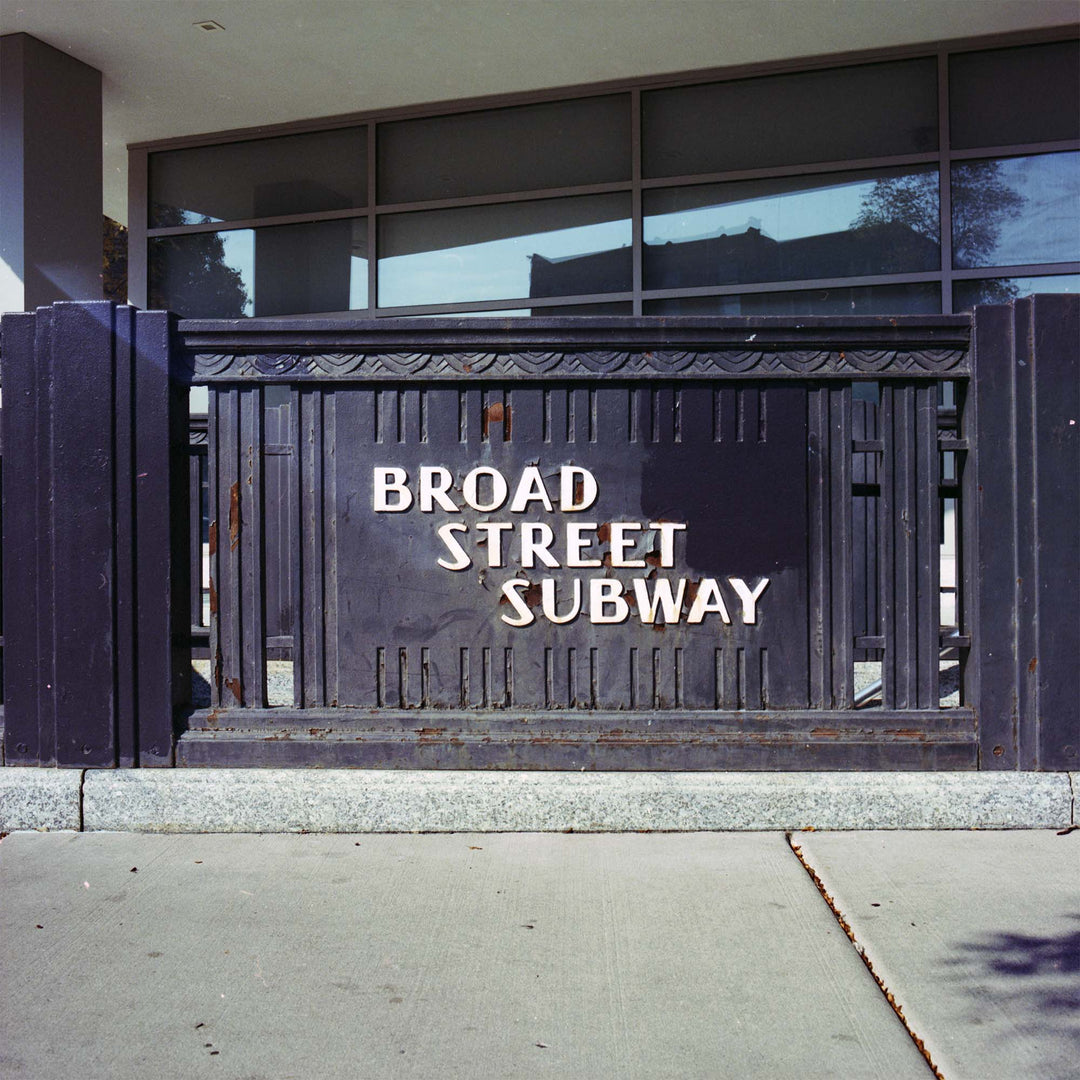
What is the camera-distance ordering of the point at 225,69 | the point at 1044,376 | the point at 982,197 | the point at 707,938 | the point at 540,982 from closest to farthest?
the point at 540,982
the point at 707,938
the point at 1044,376
the point at 982,197
the point at 225,69

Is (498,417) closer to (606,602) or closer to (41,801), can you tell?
(606,602)

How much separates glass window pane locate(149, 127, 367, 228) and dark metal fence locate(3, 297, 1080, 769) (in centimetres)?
706

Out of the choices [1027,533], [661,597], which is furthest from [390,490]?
[1027,533]

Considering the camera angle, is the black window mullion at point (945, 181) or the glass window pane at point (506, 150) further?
the glass window pane at point (506, 150)

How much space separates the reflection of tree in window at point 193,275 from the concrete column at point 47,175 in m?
1.44

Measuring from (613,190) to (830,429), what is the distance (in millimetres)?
6371

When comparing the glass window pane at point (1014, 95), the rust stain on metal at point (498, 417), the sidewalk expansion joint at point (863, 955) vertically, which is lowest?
the sidewalk expansion joint at point (863, 955)

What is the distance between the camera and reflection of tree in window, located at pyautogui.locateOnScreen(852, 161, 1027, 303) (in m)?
8.41

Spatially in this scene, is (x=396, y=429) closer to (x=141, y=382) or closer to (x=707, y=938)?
(x=141, y=382)

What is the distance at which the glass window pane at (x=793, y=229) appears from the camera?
28.4 ft

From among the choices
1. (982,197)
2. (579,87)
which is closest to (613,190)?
(579,87)

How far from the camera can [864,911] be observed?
2766mm

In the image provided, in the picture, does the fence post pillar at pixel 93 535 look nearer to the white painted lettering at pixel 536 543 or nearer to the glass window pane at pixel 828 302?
the white painted lettering at pixel 536 543

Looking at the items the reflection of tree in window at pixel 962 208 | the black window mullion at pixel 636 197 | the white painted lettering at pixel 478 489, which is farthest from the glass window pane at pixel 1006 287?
the white painted lettering at pixel 478 489
